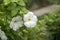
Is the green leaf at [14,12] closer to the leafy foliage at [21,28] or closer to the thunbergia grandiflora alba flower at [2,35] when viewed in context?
the leafy foliage at [21,28]

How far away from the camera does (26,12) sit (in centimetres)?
310

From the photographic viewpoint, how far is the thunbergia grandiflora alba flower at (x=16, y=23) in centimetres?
300

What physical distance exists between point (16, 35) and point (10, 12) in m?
0.32

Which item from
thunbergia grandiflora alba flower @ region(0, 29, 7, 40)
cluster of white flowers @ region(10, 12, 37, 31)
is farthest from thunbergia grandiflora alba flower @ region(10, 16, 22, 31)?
thunbergia grandiflora alba flower @ region(0, 29, 7, 40)

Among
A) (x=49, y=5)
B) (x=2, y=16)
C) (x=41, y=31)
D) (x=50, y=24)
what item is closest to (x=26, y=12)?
(x=2, y=16)

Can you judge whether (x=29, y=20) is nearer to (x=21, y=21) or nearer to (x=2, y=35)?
(x=21, y=21)

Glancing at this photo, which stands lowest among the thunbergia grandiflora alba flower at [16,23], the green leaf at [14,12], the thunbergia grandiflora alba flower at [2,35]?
the thunbergia grandiflora alba flower at [2,35]

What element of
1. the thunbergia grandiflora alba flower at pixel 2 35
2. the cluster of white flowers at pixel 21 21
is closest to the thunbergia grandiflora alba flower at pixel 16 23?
the cluster of white flowers at pixel 21 21

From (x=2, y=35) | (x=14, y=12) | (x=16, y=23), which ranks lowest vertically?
(x=2, y=35)

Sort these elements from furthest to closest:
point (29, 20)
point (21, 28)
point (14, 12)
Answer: point (21, 28) → point (29, 20) → point (14, 12)

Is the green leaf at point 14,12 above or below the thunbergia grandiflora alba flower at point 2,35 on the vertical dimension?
above

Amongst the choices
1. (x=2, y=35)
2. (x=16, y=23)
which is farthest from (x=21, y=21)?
(x=2, y=35)

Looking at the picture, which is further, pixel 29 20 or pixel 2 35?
pixel 29 20

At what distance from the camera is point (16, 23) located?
305 centimetres
